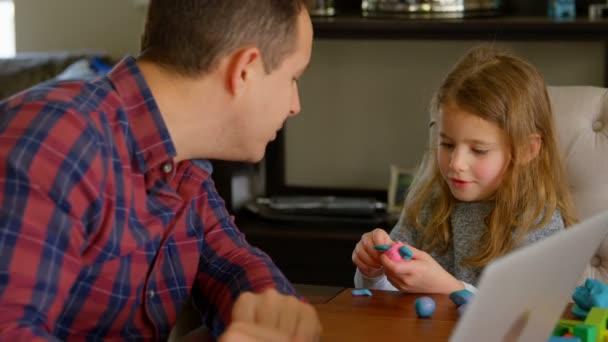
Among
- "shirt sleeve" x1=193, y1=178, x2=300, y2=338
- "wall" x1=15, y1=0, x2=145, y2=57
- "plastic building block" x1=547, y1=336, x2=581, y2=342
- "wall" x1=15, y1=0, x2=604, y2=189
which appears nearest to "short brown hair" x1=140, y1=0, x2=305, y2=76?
"shirt sleeve" x1=193, y1=178, x2=300, y2=338

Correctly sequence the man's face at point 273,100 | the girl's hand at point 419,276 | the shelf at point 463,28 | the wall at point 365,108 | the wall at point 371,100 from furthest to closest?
the wall at point 365,108, the wall at point 371,100, the shelf at point 463,28, the girl's hand at point 419,276, the man's face at point 273,100

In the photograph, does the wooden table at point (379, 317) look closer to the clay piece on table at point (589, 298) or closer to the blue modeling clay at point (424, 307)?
the blue modeling clay at point (424, 307)

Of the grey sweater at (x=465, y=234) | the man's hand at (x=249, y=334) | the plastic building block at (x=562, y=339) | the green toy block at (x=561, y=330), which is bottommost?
the grey sweater at (x=465, y=234)

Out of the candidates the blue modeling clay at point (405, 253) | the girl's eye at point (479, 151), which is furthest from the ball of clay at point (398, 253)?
the girl's eye at point (479, 151)

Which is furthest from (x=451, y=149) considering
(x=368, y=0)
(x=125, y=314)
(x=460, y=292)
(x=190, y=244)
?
(x=368, y=0)

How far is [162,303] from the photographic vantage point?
1.41 meters

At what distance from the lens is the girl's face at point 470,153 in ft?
6.28

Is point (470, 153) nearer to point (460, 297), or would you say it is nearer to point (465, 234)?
point (465, 234)

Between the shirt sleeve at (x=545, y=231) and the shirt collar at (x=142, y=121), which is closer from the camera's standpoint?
the shirt collar at (x=142, y=121)

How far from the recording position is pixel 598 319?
1336mm

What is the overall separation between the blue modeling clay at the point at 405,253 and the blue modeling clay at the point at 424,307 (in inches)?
7.4

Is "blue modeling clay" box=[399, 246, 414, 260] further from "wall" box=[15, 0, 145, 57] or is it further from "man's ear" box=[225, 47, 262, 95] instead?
"wall" box=[15, 0, 145, 57]

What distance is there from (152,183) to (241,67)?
19 cm

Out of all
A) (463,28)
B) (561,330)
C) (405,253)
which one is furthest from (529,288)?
(463,28)
